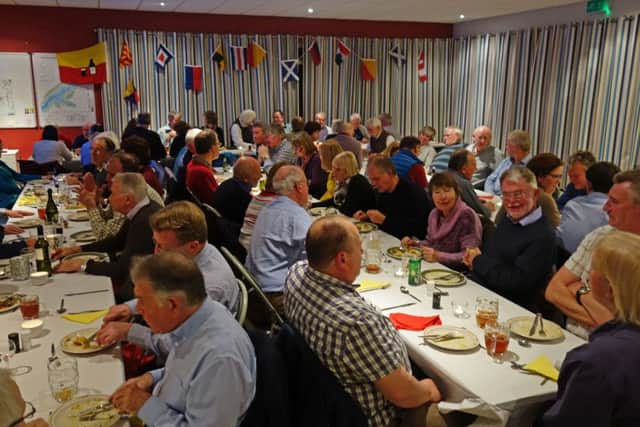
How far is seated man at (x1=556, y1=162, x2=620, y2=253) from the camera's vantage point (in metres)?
3.70

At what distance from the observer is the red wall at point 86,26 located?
8.93 metres

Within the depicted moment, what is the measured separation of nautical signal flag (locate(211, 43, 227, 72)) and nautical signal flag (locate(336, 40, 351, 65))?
2.26 meters

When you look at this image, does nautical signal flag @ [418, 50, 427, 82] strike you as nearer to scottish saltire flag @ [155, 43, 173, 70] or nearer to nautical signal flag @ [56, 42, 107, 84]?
scottish saltire flag @ [155, 43, 173, 70]

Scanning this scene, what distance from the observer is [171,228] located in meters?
2.56

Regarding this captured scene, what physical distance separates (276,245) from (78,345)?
1437mm

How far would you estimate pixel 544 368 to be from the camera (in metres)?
2.17

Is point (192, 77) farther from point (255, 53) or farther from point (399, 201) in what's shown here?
point (399, 201)

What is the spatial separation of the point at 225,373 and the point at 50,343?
3.52ft

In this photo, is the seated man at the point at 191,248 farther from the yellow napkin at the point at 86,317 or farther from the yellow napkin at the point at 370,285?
the yellow napkin at the point at 370,285

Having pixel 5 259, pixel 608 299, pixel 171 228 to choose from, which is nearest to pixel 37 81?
pixel 5 259

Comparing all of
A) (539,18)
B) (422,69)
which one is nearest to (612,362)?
(539,18)

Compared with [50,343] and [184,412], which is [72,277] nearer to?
[50,343]

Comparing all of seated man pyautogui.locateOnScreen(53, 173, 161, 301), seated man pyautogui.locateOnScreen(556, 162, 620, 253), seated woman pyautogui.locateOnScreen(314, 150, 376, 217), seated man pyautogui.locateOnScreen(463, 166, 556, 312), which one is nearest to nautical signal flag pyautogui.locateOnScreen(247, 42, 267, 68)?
seated woman pyautogui.locateOnScreen(314, 150, 376, 217)

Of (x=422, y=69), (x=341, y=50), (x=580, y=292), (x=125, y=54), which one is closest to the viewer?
(x=580, y=292)
